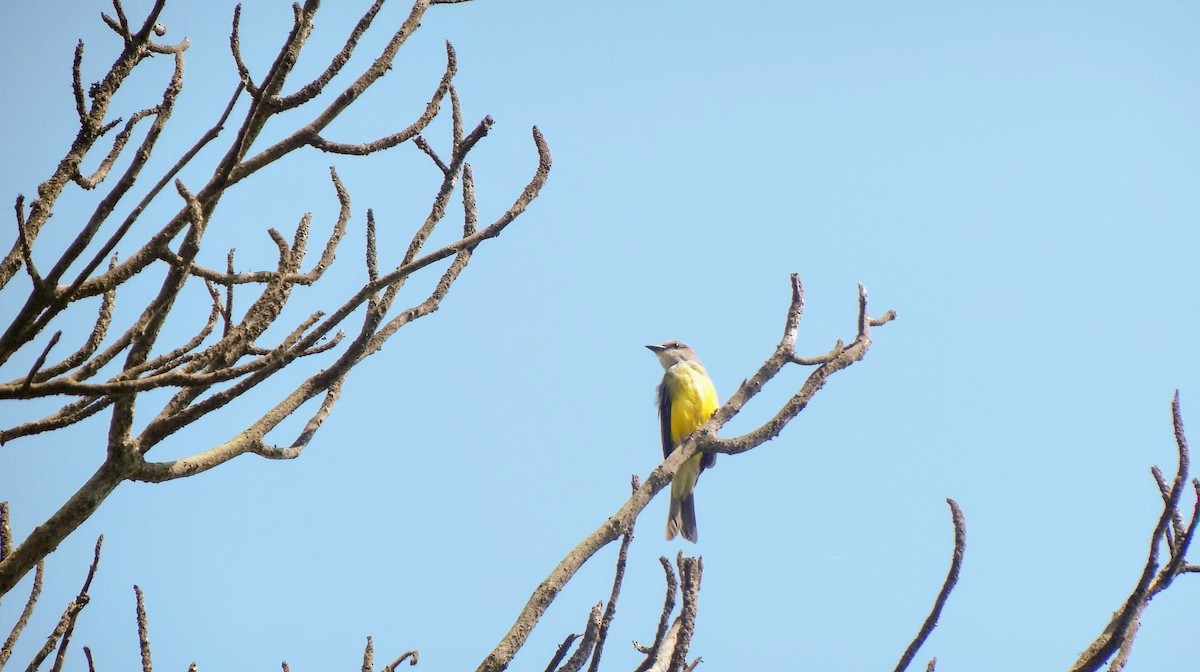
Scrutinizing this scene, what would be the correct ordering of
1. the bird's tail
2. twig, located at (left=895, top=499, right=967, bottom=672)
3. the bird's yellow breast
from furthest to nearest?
the bird's yellow breast → the bird's tail → twig, located at (left=895, top=499, right=967, bottom=672)

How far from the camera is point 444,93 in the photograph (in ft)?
10.4

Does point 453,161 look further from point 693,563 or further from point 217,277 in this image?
point 693,563

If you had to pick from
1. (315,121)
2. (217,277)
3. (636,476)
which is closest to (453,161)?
(315,121)

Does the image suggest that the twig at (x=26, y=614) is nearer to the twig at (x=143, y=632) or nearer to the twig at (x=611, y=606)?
the twig at (x=143, y=632)

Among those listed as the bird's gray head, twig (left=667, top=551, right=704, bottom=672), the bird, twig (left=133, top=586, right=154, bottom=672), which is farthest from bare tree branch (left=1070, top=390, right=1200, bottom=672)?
the bird's gray head

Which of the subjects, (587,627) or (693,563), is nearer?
(693,563)

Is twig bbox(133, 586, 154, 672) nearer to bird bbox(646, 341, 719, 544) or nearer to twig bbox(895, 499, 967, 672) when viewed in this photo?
twig bbox(895, 499, 967, 672)

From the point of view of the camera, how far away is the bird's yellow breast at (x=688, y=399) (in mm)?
10500

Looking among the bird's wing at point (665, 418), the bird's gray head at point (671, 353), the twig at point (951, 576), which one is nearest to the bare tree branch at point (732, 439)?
the twig at point (951, 576)

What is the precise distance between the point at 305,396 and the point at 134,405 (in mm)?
530

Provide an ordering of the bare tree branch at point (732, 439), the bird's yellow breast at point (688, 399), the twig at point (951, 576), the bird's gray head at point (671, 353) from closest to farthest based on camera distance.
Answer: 1. the twig at point (951, 576)
2. the bare tree branch at point (732, 439)
3. the bird's yellow breast at point (688, 399)
4. the bird's gray head at point (671, 353)

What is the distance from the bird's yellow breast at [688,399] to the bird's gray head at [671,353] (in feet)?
3.64

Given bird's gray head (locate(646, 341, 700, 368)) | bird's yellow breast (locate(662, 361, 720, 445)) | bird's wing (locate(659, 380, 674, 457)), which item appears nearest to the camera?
bird's yellow breast (locate(662, 361, 720, 445))

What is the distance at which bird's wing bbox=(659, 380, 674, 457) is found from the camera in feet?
35.5
